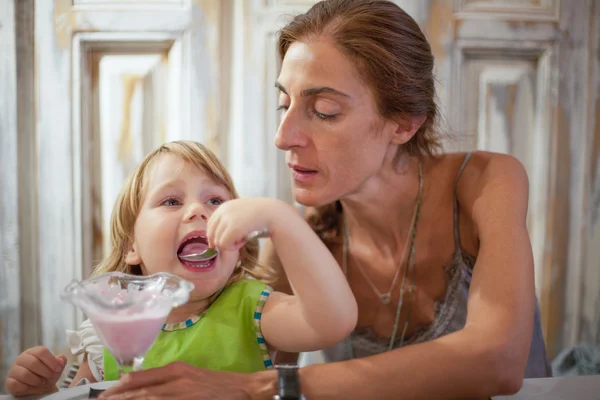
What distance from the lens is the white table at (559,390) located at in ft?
3.91

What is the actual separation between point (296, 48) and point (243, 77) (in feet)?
2.10

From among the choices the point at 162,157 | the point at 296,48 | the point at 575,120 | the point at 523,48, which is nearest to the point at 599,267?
the point at 575,120

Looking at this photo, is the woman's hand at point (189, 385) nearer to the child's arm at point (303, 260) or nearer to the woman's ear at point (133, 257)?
the child's arm at point (303, 260)

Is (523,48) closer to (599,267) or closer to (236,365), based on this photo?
(599,267)

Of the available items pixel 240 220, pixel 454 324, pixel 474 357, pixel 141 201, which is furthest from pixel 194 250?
pixel 454 324

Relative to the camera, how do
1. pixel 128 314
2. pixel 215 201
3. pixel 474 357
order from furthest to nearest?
pixel 215 201 → pixel 474 357 → pixel 128 314

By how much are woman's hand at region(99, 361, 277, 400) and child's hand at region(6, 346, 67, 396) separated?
0.30 m

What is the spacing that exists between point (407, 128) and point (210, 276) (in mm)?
697

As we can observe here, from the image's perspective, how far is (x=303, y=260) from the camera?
44.8 inches

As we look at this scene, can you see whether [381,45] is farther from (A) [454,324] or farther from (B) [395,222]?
(A) [454,324]

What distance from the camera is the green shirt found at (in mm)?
1312

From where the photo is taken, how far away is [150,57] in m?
2.10

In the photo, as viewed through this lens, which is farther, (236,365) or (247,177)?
(247,177)

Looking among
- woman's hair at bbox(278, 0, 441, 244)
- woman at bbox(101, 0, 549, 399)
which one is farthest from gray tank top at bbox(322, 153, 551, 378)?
woman's hair at bbox(278, 0, 441, 244)
